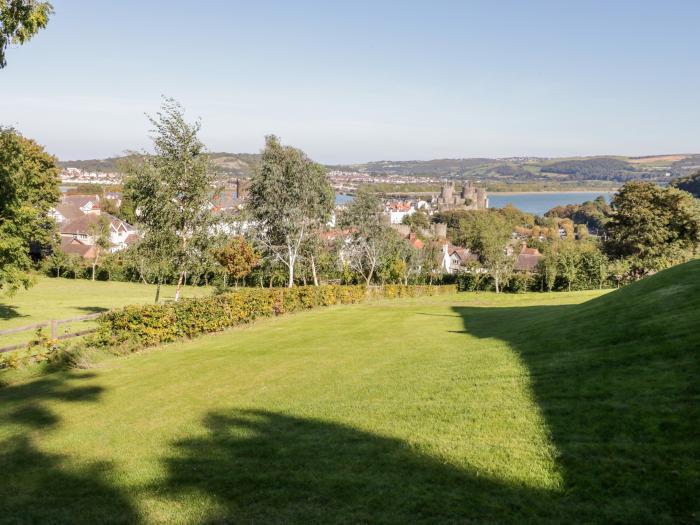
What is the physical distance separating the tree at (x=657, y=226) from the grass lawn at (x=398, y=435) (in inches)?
1594

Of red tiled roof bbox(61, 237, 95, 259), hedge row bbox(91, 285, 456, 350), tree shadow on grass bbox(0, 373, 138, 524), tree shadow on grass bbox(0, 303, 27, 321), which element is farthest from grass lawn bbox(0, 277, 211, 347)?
red tiled roof bbox(61, 237, 95, 259)

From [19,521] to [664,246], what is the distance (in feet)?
182

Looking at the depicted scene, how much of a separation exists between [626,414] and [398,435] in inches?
124

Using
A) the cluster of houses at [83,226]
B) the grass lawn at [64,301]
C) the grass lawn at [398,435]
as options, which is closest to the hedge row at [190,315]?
the grass lawn at [64,301]

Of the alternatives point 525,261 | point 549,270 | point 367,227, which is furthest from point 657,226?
point 525,261

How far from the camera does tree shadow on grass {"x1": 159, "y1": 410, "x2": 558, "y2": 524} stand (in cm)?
550

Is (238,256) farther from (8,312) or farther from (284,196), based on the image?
(8,312)

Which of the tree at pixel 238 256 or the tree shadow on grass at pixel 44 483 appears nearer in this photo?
the tree shadow on grass at pixel 44 483

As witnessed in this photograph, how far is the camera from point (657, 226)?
165ft

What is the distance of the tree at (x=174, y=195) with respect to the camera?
981 inches

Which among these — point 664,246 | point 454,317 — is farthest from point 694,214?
point 454,317

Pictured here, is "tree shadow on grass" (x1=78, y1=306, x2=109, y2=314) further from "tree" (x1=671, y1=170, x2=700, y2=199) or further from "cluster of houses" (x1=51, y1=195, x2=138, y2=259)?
Answer: "tree" (x1=671, y1=170, x2=700, y2=199)

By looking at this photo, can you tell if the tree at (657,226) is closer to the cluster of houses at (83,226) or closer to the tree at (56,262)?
the tree at (56,262)

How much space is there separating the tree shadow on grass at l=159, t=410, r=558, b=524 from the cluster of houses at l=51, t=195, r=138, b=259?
239ft
